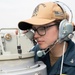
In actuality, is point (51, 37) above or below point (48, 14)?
below

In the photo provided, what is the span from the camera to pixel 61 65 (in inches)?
45.3

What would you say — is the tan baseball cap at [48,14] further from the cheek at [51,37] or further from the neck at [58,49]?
the neck at [58,49]

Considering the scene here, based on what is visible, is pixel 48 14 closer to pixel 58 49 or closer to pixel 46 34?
pixel 46 34

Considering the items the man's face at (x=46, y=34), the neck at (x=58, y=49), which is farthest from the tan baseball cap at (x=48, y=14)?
the neck at (x=58, y=49)

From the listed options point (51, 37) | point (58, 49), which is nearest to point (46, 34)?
point (51, 37)

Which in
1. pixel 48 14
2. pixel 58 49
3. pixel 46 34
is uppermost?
pixel 48 14

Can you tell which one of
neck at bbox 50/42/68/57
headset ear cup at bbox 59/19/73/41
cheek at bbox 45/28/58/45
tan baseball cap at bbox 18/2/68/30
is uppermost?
A: tan baseball cap at bbox 18/2/68/30

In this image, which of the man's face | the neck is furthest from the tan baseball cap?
the neck

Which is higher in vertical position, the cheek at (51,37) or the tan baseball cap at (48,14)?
the tan baseball cap at (48,14)

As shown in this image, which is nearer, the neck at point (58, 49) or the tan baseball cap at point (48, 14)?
the tan baseball cap at point (48, 14)

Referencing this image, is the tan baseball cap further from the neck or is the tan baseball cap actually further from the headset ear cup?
the neck

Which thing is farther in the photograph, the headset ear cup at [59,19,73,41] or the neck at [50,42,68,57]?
the neck at [50,42,68,57]

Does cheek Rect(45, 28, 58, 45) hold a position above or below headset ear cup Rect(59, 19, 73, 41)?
below

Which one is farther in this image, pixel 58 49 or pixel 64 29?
pixel 58 49
